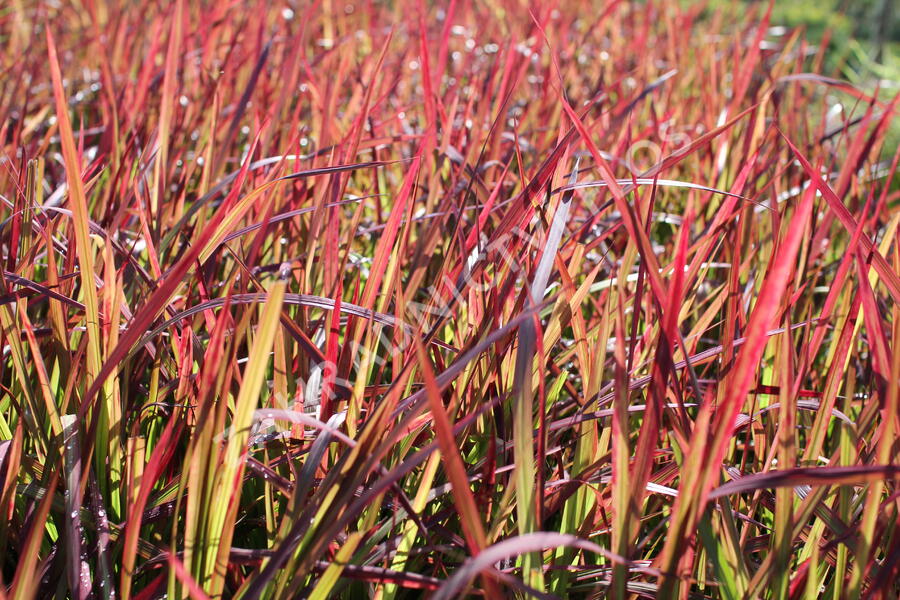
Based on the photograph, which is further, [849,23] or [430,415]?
[849,23]

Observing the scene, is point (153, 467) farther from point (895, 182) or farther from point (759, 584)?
point (895, 182)

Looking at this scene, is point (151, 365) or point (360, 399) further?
point (151, 365)

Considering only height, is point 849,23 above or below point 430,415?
above

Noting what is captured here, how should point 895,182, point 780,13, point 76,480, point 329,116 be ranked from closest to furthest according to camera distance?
point 76,480
point 329,116
point 895,182
point 780,13

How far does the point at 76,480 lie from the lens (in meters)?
0.62

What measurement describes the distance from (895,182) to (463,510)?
2.32 metres

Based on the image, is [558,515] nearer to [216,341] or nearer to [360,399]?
[360,399]

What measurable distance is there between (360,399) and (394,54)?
2052 mm

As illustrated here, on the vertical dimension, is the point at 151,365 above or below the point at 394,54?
below

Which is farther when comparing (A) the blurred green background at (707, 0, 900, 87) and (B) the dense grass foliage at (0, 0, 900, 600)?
(A) the blurred green background at (707, 0, 900, 87)

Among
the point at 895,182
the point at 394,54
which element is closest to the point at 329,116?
the point at 394,54

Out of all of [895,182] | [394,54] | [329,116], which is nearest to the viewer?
[329,116]

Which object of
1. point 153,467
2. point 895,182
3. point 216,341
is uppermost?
point 216,341

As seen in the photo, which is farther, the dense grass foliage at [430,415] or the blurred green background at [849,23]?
the blurred green background at [849,23]
